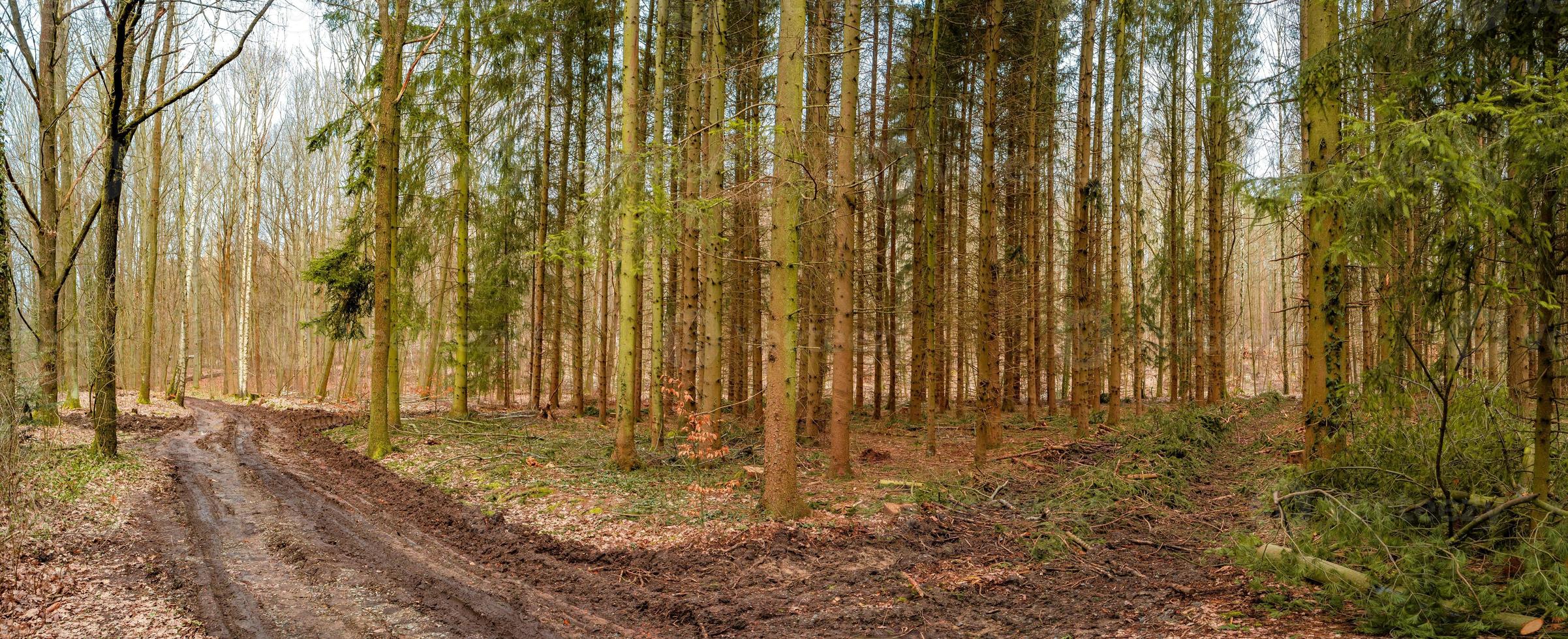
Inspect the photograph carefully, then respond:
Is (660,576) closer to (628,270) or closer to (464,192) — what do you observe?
(628,270)

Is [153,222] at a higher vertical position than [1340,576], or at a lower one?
higher

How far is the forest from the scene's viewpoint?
520cm

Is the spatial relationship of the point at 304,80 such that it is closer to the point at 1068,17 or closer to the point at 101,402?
the point at 101,402

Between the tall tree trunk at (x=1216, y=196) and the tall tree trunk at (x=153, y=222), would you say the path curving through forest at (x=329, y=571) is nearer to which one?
the tall tree trunk at (x=153, y=222)

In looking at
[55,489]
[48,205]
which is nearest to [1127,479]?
[55,489]

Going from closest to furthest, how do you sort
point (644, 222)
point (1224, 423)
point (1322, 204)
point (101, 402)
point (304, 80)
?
1. point (1322, 204)
2. point (644, 222)
3. point (101, 402)
4. point (1224, 423)
5. point (304, 80)

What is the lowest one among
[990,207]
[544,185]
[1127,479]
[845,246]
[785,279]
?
[1127,479]

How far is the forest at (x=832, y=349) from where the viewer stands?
17.1 ft

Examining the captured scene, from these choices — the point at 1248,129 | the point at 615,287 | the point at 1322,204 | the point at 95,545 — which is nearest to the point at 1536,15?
the point at 1322,204

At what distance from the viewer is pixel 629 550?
752 centimetres

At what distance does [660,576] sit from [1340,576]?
5.54 m

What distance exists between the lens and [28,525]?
21.9ft

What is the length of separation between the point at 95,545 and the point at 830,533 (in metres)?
7.28

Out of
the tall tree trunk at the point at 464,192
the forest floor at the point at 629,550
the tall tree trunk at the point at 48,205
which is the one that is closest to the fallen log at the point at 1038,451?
the forest floor at the point at 629,550
